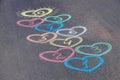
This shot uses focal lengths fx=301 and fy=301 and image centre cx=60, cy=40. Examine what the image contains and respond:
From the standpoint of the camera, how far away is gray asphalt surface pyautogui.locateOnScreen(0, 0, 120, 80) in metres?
4.34

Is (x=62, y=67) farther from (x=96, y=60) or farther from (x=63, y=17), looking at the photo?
(x=63, y=17)

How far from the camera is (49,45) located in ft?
16.7

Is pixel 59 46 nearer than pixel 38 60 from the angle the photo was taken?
No

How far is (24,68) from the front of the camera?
455 cm

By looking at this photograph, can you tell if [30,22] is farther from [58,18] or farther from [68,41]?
[68,41]

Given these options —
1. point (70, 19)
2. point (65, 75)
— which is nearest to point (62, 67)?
point (65, 75)

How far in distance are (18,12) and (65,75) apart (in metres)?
2.71

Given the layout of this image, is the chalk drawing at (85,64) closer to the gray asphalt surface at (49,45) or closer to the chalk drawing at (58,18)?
the gray asphalt surface at (49,45)

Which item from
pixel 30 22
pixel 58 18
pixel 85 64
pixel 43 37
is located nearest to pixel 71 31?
pixel 43 37

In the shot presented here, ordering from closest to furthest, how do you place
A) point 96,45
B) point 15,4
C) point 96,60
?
point 96,60
point 96,45
point 15,4

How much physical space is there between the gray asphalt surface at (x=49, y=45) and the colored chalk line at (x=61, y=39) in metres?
0.10

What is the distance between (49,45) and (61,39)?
0.29m

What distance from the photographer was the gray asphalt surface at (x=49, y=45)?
434cm

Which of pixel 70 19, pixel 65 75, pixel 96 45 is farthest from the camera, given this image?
pixel 70 19
